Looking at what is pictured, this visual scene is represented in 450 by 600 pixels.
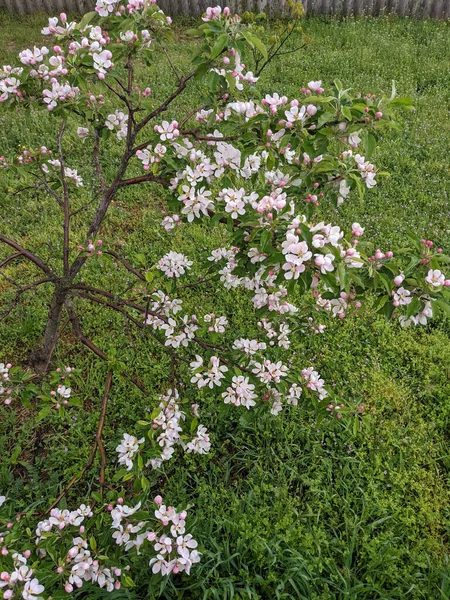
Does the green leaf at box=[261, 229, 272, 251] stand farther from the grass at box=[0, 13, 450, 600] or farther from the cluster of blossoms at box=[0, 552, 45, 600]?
the cluster of blossoms at box=[0, 552, 45, 600]

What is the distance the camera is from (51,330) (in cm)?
293

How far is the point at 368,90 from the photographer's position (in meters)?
6.41

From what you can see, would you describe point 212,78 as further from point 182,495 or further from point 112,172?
point 112,172

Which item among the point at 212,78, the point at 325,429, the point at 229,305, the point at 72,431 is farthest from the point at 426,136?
the point at 72,431

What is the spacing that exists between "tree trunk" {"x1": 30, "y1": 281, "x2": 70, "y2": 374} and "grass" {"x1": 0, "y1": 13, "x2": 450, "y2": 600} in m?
0.33

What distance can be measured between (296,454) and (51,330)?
171 cm

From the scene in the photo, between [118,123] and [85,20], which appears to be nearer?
[85,20]

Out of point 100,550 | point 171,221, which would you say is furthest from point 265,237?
point 100,550

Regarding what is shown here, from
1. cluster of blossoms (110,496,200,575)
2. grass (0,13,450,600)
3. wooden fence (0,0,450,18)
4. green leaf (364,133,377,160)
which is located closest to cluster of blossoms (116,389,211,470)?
cluster of blossoms (110,496,200,575)

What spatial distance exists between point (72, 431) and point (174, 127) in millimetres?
2103

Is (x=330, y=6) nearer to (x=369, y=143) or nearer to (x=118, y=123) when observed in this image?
(x=118, y=123)

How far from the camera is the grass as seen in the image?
2525mm

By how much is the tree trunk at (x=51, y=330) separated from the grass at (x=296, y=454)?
1.07ft

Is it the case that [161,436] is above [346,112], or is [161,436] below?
below
